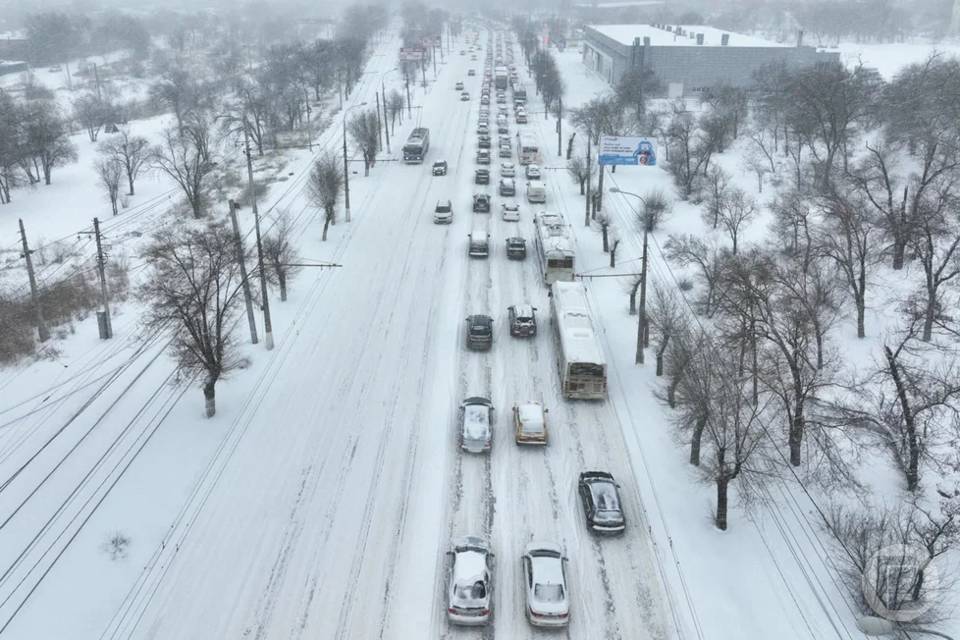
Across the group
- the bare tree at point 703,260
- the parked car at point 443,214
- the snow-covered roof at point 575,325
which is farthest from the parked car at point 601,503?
the parked car at point 443,214

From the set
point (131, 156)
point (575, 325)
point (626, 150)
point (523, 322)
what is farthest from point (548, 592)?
point (131, 156)

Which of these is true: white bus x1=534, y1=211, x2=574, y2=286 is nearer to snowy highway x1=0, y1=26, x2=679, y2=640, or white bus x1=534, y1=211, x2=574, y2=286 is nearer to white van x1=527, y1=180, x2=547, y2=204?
snowy highway x1=0, y1=26, x2=679, y2=640

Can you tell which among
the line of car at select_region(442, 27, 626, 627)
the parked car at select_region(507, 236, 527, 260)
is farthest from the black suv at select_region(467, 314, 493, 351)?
the parked car at select_region(507, 236, 527, 260)

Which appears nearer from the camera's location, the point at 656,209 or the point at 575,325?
the point at 575,325

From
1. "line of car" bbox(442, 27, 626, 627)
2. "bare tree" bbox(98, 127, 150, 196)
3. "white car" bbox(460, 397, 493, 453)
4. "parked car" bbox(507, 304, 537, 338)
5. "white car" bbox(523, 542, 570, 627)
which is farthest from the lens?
"bare tree" bbox(98, 127, 150, 196)

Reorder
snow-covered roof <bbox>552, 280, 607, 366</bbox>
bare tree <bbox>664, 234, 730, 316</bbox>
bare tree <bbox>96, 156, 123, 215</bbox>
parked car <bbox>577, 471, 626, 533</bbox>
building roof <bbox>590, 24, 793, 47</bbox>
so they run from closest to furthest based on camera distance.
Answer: parked car <bbox>577, 471, 626, 533</bbox> → snow-covered roof <bbox>552, 280, 607, 366</bbox> → bare tree <bbox>664, 234, 730, 316</bbox> → bare tree <bbox>96, 156, 123, 215</bbox> → building roof <bbox>590, 24, 793, 47</bbox>

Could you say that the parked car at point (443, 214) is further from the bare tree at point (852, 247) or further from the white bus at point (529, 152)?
the bare tree at point (852, 247)

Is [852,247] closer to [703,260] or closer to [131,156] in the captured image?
[703,260]
